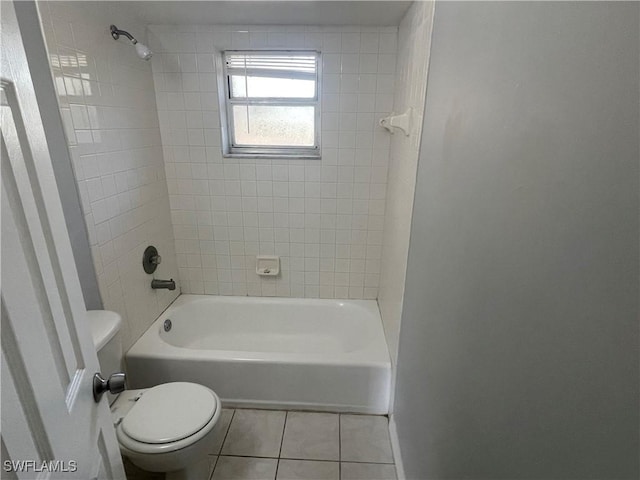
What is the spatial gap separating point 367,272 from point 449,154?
1.46 m

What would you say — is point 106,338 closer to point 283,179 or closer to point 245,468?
point 245,468

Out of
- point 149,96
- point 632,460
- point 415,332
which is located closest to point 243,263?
point 149,96

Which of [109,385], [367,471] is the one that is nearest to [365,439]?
[367,471]

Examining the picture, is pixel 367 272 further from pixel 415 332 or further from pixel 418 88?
pixel 418 88

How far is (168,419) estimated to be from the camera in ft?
4.27

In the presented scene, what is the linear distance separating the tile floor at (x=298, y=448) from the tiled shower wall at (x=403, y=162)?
1.45 feet

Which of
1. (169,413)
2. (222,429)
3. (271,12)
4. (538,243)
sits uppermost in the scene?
(271,12)

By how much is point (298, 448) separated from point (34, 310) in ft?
4.80

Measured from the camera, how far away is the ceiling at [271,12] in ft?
5.21

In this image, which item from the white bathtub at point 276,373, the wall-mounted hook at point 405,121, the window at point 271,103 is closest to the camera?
the wall-mounted hook at point 405,121

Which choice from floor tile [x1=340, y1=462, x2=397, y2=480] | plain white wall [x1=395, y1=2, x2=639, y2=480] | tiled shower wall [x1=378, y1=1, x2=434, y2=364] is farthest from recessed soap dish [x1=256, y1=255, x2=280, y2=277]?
plain white wall [x1=395, y1=2, x2=639, y2=480]

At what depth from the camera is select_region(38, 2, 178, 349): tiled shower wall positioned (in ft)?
4.43

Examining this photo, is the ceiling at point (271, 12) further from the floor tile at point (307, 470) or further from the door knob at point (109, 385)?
the floor tile at point (307, 470)

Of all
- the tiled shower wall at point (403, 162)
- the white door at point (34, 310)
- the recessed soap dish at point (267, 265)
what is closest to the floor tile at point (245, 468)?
the tiled shower wall at point (403, 162)
